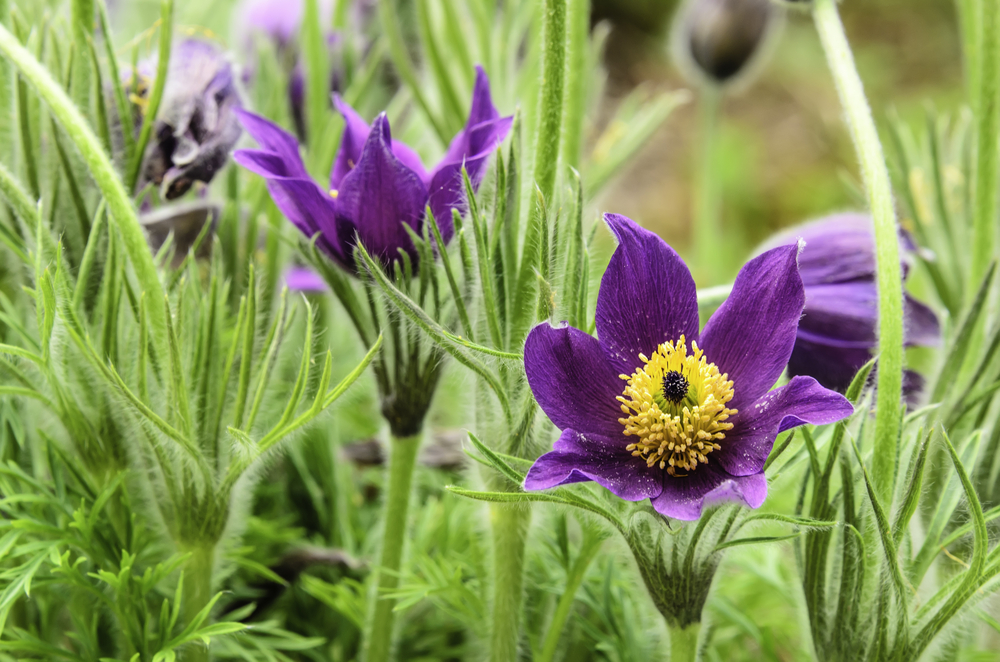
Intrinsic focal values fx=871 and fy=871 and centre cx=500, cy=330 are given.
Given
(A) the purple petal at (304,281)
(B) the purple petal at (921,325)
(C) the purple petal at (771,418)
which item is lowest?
(C) the purple petal at (771,418)

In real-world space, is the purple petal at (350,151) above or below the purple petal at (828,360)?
above

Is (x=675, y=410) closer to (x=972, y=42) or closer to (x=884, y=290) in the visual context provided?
(x=884, y=290)

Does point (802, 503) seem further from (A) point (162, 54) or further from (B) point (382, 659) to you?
(A) point (162, 54)

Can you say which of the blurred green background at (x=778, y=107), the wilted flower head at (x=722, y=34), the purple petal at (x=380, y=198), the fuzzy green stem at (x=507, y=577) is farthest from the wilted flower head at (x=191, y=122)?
the blurred green background at (x=778, y=107)

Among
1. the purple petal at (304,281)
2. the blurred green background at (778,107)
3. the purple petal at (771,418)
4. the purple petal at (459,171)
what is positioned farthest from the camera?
the blurred green background at (778,107)

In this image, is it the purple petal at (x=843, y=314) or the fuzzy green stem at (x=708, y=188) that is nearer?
the purple petal at (x=843, y=314)

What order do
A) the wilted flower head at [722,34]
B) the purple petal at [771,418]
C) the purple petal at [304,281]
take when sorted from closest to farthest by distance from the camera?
the purple petal at [771,418] < the purple petal at [304,281] < the wilted flower head at [722,34]

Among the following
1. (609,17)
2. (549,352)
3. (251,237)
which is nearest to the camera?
(549,352)

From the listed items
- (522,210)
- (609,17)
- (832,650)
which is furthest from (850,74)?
(609,17)

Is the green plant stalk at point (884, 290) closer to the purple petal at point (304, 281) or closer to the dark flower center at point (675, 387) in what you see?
the dark flower center at point (675, 387)
